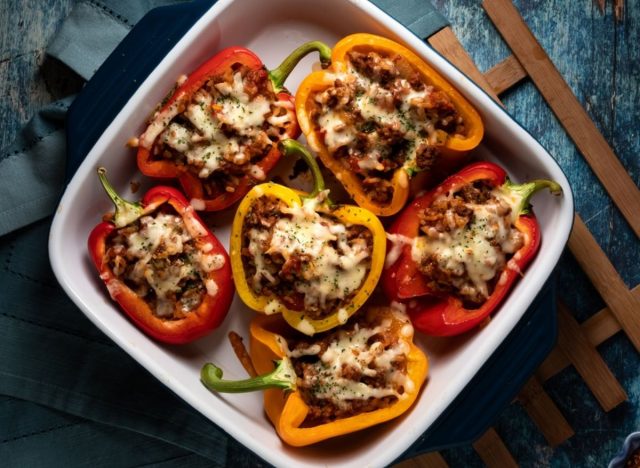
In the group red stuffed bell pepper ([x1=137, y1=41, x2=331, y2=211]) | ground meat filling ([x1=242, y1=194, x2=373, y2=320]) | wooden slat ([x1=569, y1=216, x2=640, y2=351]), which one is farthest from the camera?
wooden slat ([x1=569, y1=216, x2=640, y2=351])

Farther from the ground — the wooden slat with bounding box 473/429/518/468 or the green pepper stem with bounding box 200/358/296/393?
the green pepper stem with bounding box 200/358/296/393

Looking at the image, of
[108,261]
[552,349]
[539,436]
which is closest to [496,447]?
[539,436]

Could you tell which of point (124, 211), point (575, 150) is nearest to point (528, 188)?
point (575, 150)

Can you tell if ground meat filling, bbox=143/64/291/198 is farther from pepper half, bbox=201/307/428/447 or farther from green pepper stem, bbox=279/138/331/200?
pepper half, bbox=201/307/428/447

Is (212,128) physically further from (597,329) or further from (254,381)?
(597,329)

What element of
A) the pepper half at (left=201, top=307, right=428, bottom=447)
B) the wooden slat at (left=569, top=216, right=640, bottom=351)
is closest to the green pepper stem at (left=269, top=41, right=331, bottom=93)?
the pepper half at (left=201, top=307, right=428, bottom=447)

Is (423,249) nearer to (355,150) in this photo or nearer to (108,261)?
(355,150)
